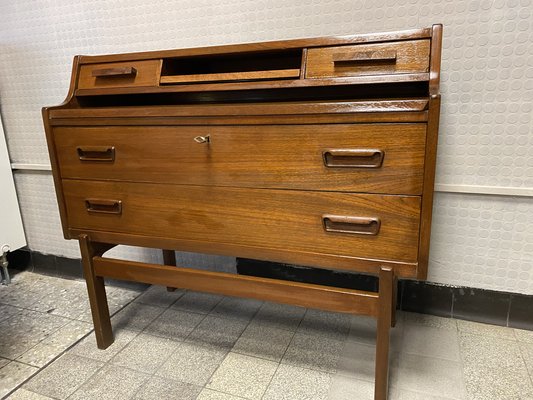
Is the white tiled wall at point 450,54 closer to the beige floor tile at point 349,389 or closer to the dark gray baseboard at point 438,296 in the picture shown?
the dark gray baseboard at point 438,296

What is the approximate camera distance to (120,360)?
142cm

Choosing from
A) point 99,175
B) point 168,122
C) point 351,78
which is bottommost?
→ point 99,175

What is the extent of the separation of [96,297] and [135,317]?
0.31 meters

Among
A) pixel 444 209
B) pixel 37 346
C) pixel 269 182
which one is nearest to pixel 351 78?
pixel 269 182

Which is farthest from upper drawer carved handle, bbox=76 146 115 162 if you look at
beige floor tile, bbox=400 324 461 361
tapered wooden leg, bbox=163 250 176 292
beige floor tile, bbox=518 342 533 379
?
beige floor tile, bbox=518 342 533 379

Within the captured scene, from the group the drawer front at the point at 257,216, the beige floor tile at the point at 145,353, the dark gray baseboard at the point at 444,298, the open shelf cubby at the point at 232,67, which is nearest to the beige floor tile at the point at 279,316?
the dark gray baseboard at the point at 444,298

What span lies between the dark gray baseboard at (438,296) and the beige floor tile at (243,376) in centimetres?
47

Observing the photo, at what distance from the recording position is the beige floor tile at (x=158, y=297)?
1.80 m

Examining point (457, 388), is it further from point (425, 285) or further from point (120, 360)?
point (120, 360)

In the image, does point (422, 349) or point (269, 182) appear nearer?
point (269, 182)

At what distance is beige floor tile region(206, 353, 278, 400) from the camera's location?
4.09 feet

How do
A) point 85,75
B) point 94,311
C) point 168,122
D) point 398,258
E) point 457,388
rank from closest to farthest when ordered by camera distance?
point 398,258
point 168,122
point 457,388
point 85,75
point 94,311

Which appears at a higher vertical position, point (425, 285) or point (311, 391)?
point (425, 285)

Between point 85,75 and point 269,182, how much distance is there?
0.79m
